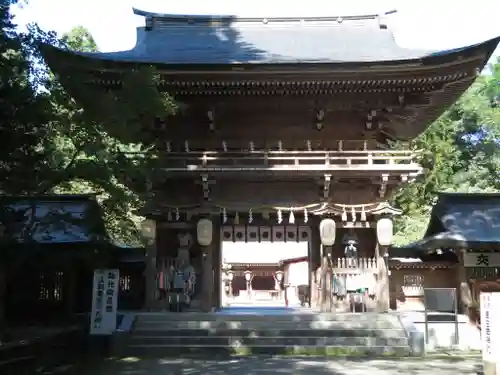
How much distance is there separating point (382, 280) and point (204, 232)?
489 cm

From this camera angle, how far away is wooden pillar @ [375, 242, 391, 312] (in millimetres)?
13914

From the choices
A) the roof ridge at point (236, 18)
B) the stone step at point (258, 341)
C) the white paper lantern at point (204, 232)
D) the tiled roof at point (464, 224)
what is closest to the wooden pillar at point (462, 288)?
the tiled roof at point (464, 224)

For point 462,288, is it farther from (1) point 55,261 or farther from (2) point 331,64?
(1) point 55,261

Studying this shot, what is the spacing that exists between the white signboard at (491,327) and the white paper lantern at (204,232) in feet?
23.7

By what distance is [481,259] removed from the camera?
1388 centimetres

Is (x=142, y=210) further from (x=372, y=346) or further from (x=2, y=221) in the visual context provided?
(x=372, y=346)

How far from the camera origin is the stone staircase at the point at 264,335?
472 inches

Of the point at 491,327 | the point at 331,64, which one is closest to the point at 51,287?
the point at 331,64

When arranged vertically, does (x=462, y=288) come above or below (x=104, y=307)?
above

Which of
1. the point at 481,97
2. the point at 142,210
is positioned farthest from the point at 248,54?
the point at 481,97

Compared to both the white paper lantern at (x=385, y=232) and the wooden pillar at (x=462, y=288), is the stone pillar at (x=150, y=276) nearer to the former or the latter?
the white paper lantern at (x=385, y=232)

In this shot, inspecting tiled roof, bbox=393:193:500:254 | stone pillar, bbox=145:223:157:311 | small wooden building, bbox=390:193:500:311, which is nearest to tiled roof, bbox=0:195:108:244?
stone pillar, bbox=145:223:157:311

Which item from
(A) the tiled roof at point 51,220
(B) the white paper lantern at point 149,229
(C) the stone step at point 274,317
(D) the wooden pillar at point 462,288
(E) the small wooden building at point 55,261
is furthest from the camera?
(B) the white paper lantern at point 149,229

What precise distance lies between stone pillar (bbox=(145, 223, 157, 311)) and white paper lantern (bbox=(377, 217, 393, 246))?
6.05 metres
